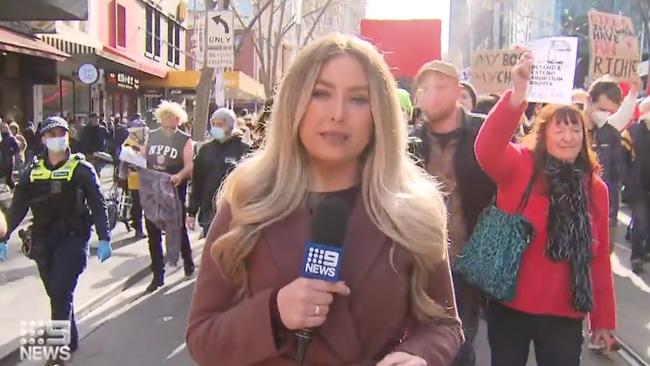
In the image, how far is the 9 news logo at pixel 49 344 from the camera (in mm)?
5535

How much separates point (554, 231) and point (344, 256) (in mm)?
1796

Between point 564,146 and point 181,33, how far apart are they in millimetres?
37599

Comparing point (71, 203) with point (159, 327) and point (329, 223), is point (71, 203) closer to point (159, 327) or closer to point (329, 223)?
point (159, 327)

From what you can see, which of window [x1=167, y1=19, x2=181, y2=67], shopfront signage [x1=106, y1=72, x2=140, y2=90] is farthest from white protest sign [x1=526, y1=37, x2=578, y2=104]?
window [x1=167, y1=19, x2=181, y2=67]

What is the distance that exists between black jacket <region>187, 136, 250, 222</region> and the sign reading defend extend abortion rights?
18.3ft

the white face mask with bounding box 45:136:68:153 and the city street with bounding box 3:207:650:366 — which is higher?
the white face mask with bounding box 45:136:68:153

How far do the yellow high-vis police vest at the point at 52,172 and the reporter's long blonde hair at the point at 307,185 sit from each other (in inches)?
145

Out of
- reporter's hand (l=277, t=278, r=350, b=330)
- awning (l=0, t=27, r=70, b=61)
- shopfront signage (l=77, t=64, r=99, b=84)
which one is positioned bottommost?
reporter's hand (l=277, t=278, r=350, b=330)

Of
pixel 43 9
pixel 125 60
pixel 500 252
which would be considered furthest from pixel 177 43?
pixel 500 252

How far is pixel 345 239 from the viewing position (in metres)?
1.91

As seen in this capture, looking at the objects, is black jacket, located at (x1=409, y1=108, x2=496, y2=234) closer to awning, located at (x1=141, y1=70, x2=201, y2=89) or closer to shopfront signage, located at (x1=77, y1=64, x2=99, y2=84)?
shopfront signage, located at (x1=77, y1=64, x2=99, y2=84)

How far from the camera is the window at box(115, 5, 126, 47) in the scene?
2708cm

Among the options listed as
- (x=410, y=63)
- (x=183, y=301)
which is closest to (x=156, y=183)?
(x=183, y=301)

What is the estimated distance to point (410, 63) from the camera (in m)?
12.7
